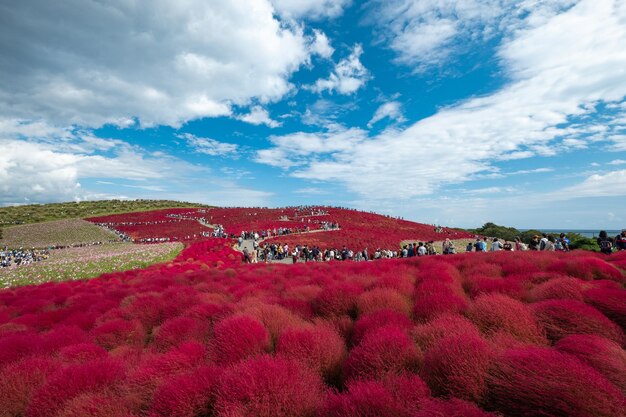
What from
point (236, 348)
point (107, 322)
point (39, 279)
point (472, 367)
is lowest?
point (39, 279)

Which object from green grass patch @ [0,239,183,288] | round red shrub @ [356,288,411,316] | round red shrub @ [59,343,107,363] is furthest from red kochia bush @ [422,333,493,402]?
green grass patch @ [0,239,183,288]

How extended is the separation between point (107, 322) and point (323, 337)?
13.5 feet

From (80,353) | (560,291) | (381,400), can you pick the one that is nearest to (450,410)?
(381,400)

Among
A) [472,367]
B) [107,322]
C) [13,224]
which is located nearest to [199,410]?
[472,367]

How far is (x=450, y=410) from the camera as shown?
1.99m

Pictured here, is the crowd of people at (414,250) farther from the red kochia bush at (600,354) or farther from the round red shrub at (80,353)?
the round red shrub at (80,353)

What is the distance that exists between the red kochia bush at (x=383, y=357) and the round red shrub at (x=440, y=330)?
203 millimetres

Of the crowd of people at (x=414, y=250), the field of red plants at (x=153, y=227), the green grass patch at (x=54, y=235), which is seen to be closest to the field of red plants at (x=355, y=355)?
the crowd of people at (x=414, y=250)

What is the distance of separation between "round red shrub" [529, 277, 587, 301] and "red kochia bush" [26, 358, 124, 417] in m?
5.40

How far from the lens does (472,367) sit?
2.45m

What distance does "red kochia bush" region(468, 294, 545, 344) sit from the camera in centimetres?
328

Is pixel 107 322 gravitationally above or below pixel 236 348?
below

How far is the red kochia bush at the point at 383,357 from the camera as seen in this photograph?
279 cm

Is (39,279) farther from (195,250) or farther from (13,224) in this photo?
(13,224)
